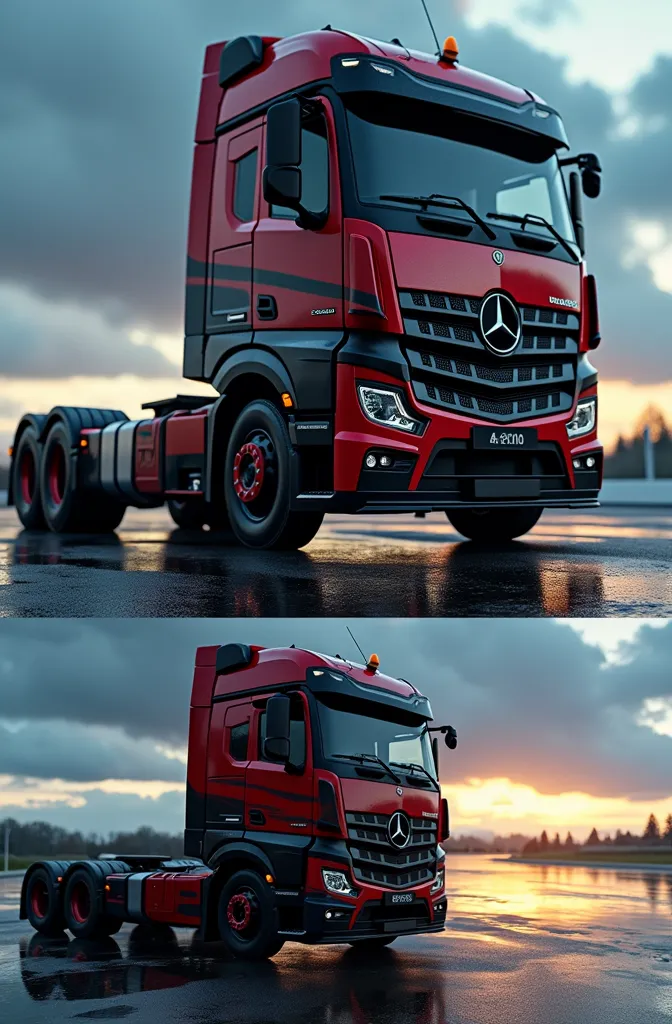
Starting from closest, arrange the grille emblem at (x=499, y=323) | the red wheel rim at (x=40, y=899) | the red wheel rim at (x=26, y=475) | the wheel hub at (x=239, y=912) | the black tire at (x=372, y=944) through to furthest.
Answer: the grille emblem at (x=499, y=323) → the wheel hub at (x=239, y=912) → the black tire at (x=372, y=944) → the red wheel rim at (x=40, y=899) → the red wheel rim at (x=26, y=475)

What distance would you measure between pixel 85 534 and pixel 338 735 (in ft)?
20.9

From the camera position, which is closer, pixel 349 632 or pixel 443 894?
pixel 349 632

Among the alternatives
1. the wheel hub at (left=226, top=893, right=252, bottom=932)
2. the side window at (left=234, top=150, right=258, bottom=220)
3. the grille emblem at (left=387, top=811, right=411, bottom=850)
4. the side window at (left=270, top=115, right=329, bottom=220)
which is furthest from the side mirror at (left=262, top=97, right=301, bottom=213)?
the wheel hub at (left=226, top=893, right=252, bottom=932)

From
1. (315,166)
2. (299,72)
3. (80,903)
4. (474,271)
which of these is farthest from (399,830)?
(299,72)

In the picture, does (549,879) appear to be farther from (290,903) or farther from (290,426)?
(290,426)

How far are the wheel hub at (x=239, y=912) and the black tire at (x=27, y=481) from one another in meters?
7.97

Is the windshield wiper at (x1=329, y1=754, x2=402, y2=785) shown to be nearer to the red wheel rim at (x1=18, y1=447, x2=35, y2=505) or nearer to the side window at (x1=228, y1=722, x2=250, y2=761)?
the side window at (x1=228, y1=722, x2=250, y2=761)

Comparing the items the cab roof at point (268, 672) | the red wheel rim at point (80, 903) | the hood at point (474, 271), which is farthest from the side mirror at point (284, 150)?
the red wheel rim at point (80, 903)

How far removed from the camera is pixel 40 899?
1330 cm

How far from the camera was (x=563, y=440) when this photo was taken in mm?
9820

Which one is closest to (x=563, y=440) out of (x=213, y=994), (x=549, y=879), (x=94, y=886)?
(x=213, y=994)

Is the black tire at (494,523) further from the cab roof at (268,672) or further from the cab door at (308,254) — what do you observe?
the cab door at (308,254)

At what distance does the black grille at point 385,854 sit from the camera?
9.75 meters

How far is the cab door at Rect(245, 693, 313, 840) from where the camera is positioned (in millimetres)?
9656
